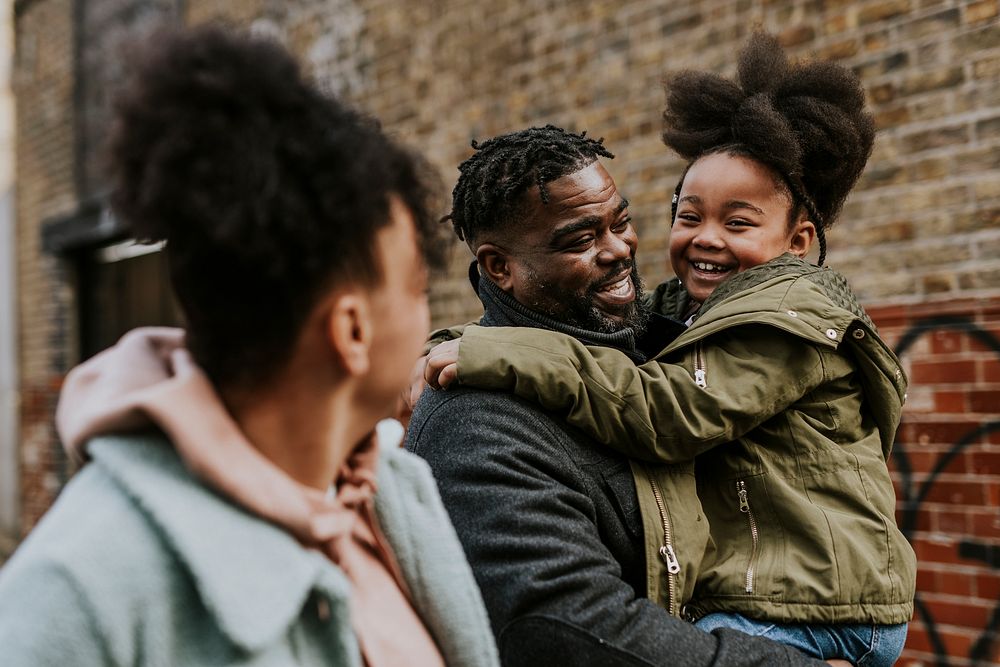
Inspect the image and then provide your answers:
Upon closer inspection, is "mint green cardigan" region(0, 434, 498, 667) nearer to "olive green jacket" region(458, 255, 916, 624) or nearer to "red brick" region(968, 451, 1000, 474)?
"olive green jacket" region(458, 255, 916, 624)

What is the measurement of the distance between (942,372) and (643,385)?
1.99 meters

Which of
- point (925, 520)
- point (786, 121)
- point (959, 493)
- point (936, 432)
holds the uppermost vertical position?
point (786, 121)

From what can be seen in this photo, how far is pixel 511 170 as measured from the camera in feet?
6.81

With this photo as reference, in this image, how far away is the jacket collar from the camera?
107 centimetres

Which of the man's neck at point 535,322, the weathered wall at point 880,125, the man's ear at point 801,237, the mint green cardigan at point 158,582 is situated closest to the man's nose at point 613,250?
the man's neck at point 535,322

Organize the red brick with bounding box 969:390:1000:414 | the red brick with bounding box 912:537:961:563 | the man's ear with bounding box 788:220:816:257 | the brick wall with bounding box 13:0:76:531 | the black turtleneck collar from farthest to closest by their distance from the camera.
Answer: the brick wall with bounding box 13:0:76:531 < the red brick with bounding box 912:537:961:563 < the red brick with bounding box 969:390:1000:414 < the man's ear with bounding box 788:220:816:257 < the black turtleneck collar

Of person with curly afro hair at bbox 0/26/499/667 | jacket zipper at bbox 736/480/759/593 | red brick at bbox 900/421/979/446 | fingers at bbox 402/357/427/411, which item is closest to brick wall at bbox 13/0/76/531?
fingers at bbox 402/357/427/411

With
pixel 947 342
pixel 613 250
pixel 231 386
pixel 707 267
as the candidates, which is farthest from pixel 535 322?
pixel 947 342

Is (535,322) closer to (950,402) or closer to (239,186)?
(239,186)

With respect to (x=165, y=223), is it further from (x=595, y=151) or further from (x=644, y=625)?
(x=595, y=151)

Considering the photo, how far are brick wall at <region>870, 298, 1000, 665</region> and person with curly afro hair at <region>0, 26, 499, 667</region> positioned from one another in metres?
2.67

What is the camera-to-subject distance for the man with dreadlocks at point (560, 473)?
1617 millimetres

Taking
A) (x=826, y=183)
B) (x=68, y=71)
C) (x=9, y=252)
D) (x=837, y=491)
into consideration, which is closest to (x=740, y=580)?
(x=837, y=491)

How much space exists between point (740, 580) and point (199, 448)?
3.84 feet
